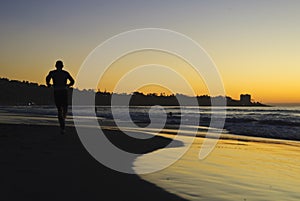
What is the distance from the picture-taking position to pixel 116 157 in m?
10.4

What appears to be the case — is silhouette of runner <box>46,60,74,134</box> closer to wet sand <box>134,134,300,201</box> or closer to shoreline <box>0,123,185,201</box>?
shoreline <box>0,123,185,201</box>

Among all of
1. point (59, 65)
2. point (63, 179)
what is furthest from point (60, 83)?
point (63, 179)

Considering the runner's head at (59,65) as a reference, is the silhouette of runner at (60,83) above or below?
below

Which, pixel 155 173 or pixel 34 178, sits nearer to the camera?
pixel 34 178

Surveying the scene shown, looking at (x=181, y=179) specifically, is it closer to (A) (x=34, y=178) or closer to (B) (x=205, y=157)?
(A) (x=34, y=178)

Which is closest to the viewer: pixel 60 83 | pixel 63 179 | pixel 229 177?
pixel 63 179

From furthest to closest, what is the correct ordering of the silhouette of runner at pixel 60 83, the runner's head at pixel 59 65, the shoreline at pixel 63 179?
the runner's head at pixel 59 65 < the silhouette of runner at pixel 60 83 < the shoreline at pixel 63 179

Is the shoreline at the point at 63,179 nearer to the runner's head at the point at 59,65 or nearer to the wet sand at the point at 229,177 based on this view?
the wet sand at the point at 229,177

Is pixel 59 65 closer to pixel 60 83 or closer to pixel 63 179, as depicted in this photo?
pixel 60 83

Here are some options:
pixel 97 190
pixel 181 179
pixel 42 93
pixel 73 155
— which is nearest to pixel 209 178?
pixel 181 179

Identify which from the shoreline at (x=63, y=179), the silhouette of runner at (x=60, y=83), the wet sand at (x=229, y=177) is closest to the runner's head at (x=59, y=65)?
the silhouette of runner at (x=60, y=83)

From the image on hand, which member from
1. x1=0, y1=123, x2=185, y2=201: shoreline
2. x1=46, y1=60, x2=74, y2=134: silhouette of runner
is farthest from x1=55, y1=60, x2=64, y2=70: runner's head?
x1=0, y1=123, x2=185, y2=201: shoreline

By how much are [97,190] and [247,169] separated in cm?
458

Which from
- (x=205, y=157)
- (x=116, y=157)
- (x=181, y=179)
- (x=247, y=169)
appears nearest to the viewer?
(x=181, y=179)
